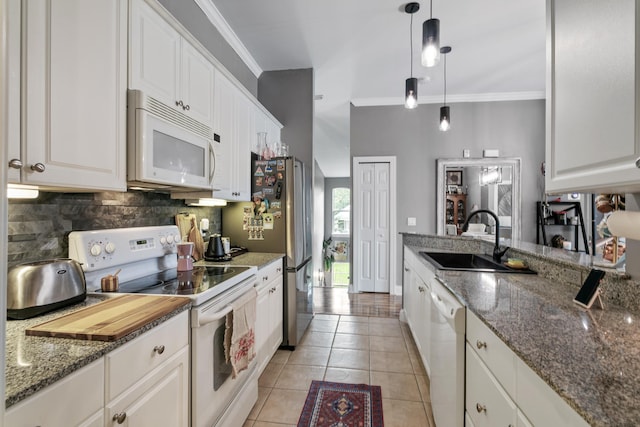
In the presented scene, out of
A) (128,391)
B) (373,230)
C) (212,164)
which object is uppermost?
(212,164)

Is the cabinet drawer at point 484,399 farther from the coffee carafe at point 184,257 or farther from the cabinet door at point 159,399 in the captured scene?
the coffee carafe at point 184,257

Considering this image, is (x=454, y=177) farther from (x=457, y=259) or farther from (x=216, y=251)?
(x=216, y=251)

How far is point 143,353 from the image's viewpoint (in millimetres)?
1027

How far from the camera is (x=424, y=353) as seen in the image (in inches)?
87.8

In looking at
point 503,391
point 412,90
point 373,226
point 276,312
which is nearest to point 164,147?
point 276,312

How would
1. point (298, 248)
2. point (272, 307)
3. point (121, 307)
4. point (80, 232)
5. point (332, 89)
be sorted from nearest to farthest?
point (121, 307) < point (80, 232) < point (272, 307) < point (298, 248) < point (332, 89)

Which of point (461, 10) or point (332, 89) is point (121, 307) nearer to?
point (461, 10)

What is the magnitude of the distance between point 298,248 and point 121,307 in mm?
1720

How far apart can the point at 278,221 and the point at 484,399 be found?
198 centimetres

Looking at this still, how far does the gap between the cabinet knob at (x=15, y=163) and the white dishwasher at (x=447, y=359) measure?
5.46 ft

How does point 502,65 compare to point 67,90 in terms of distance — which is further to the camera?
point 502,65

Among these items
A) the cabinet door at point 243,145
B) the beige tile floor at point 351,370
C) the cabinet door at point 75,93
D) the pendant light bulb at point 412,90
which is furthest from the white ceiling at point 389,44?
the beige tile floor at point 351,370

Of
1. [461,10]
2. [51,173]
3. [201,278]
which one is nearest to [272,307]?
[201,278]

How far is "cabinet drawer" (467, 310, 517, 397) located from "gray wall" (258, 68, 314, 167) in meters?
2.72
